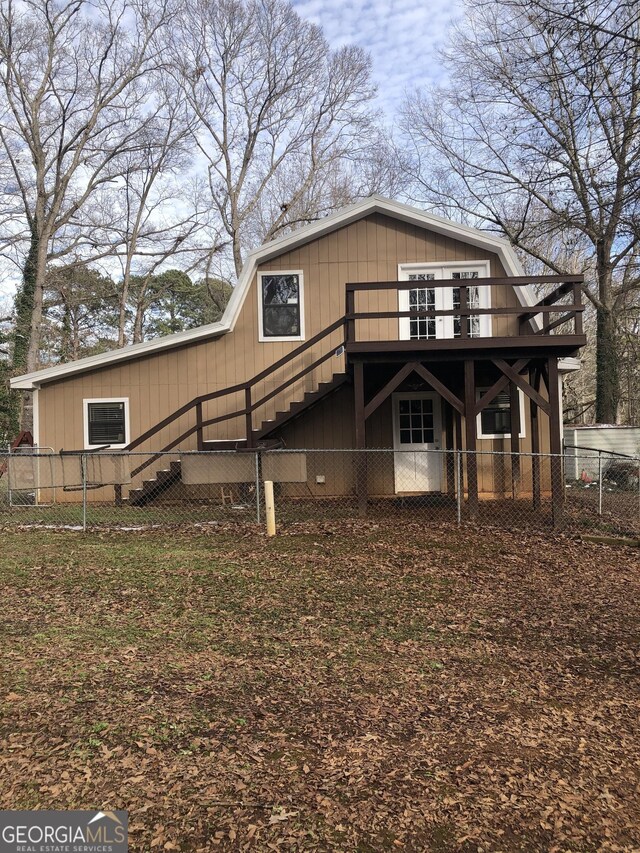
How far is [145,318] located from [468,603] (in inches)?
1386

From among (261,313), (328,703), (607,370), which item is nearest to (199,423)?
(261,313)

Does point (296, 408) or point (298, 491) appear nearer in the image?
point (296, 408)

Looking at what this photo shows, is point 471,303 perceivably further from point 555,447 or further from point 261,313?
point 261,313

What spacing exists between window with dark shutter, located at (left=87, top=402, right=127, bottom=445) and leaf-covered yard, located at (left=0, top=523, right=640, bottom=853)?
19.4 ft

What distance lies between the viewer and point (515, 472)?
12148 mm

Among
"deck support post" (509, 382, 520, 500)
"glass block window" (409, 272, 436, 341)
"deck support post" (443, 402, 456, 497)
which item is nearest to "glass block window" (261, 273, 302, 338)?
"glass block window" (409, 272, 436, 341)

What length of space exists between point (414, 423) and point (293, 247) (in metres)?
4.58

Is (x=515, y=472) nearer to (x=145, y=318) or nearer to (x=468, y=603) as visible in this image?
(x=468, y=603)

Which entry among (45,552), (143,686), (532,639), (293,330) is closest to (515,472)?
(293,330)

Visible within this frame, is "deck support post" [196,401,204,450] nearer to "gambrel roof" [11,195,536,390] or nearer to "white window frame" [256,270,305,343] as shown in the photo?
"gambrel roof" [11,195,536,390]

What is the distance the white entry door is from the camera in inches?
512

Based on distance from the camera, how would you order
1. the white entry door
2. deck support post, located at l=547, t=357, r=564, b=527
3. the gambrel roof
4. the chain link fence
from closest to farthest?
deck support post, located at l=547, t=357, r=564, b=527 < the chain link fence < the gambrel roof < the white entry door

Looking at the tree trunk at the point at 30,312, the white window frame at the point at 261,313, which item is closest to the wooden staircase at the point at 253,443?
the white window frame at the point at 261,313

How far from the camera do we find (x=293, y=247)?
1265cm
